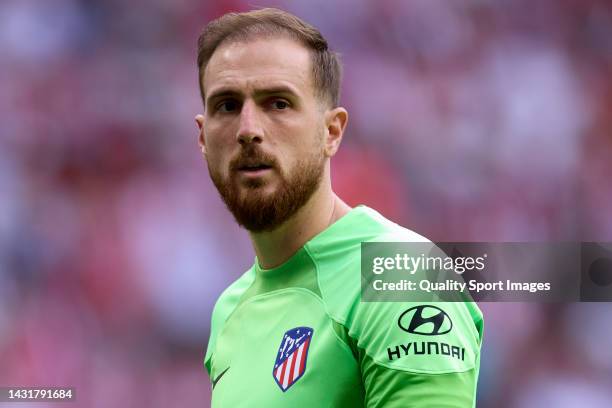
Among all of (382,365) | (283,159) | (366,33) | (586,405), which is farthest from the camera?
(366,33)

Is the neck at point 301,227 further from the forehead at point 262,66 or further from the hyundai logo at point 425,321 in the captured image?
the hyundai logo at point 425,321

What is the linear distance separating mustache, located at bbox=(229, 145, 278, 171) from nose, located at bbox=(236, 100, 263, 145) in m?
0.02

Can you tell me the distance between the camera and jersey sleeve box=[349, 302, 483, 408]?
5.31 feet

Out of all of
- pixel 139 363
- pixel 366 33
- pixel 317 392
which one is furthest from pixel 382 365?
pixel 366 33

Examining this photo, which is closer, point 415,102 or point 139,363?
point 139,363

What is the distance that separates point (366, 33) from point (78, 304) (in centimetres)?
232

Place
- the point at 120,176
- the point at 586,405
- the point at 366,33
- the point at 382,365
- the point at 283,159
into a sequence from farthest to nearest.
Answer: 1. the point at 366,33
2. the point at 120,176
3. the point at 586,405
4. the point at 283,159
5. the point at 382,365

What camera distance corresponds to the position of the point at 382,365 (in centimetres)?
166

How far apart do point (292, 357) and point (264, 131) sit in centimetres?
51

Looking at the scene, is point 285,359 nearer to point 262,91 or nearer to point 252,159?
point 252,159

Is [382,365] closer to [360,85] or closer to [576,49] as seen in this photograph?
[360,85]

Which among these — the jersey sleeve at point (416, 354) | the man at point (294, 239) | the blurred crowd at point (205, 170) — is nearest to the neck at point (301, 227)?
the man at point (294, 239)

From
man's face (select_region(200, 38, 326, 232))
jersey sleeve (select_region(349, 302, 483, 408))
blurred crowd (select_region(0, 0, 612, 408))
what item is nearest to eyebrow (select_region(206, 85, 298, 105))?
man's face (select_region(200, 38, 326, 232))

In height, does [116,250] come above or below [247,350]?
above
